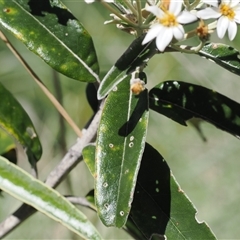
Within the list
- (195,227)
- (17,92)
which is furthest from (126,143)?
(17,92)

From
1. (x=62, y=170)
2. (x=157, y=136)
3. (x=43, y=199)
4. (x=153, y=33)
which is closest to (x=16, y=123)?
(x=62, y=170)

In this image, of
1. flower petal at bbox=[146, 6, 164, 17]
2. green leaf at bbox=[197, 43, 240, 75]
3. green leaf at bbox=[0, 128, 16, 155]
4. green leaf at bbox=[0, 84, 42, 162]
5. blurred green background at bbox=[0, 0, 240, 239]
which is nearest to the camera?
flower petal at bbox=[146, 6, 164, 17]

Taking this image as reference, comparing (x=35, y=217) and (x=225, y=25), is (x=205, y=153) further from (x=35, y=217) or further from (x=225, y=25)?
(x=225, y=25)

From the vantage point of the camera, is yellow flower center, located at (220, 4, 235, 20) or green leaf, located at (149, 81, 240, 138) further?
green leaf, located at (149, 81, 240, 138)

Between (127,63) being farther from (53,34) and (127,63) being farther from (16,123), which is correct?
(16,123)

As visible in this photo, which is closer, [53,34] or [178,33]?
[178,33]

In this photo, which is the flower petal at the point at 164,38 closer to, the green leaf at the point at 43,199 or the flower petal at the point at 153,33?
the flower petal at the point at 153,33

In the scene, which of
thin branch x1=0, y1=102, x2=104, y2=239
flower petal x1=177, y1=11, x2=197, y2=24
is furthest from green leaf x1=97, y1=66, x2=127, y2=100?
thin branch x1=0, y1=102, x2=104, y2=239

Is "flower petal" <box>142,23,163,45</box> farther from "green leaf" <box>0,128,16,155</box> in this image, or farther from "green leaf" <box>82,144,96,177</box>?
"green leaf" <box>0,128,16,155</box>
